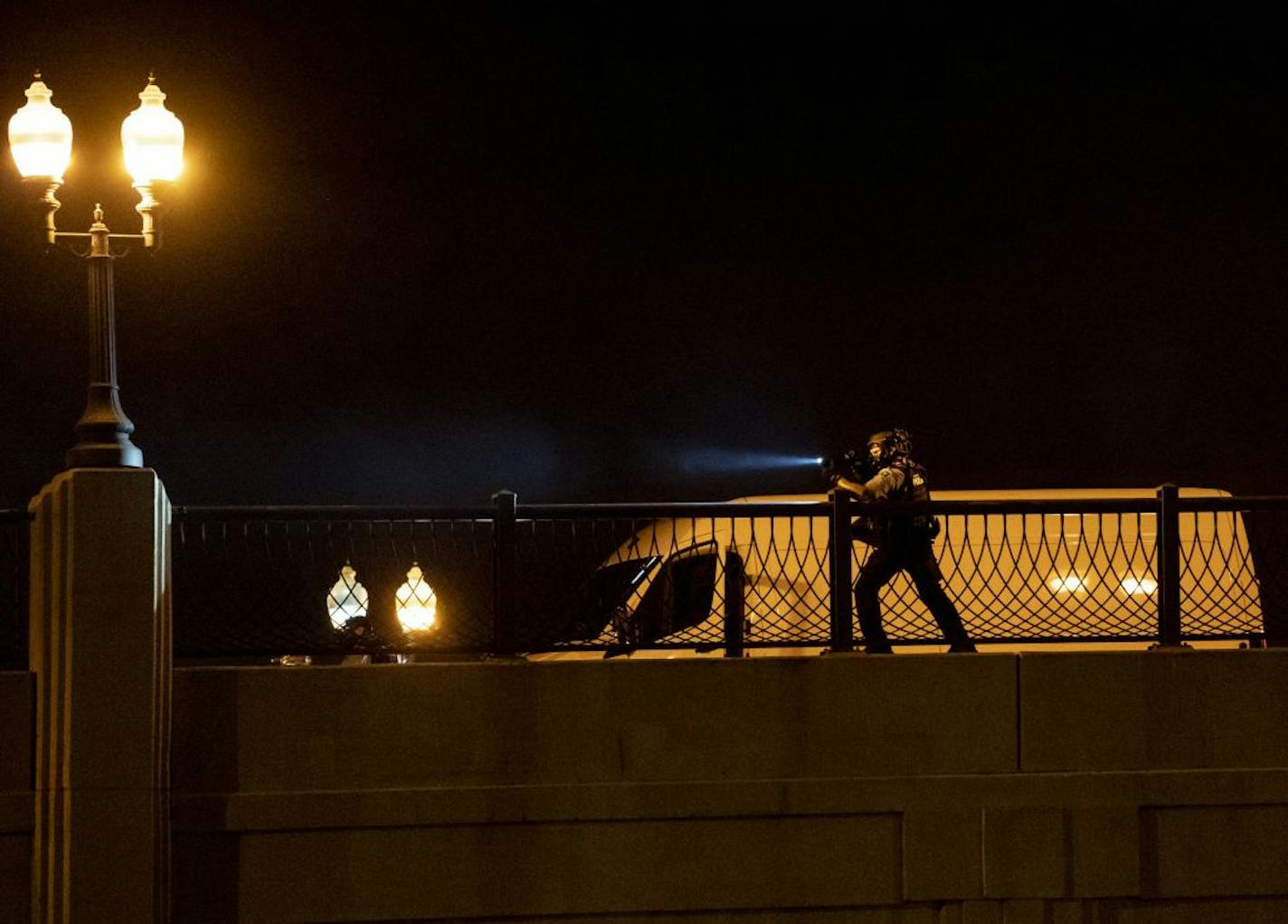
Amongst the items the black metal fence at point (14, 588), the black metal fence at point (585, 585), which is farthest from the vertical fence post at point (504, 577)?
the black metal fence at point (14, 588)

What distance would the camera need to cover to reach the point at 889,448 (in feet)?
31.8

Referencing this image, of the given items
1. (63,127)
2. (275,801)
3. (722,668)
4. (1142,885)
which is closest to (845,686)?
(722,668)

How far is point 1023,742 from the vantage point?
8.63 metres

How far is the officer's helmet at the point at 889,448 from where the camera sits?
9.70 metres

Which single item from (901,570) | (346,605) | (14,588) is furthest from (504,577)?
(14,588)

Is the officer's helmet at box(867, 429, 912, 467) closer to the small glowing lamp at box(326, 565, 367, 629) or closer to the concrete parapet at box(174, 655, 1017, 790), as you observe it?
the concrete parapet at box(174, 655, 1017, 790)

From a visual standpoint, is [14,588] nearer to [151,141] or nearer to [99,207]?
[99,207]

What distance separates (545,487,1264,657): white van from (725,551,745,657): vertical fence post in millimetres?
17

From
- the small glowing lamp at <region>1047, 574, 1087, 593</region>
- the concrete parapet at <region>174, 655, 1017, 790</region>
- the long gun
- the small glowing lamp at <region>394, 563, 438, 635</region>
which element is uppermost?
the long gun

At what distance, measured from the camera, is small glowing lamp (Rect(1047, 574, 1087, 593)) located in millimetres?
10375

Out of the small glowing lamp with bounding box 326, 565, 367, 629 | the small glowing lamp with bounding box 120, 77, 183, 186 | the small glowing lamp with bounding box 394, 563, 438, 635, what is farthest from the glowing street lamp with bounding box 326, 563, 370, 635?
the small glowing lamp with bounding box 120, 77, 183, 186

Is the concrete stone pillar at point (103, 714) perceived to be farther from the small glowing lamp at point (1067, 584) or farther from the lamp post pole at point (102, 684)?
the small glowing lamp at point (1067, 584)

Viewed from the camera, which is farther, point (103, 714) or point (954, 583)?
point (954, 583)

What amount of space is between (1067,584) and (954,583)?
2.74 feet
